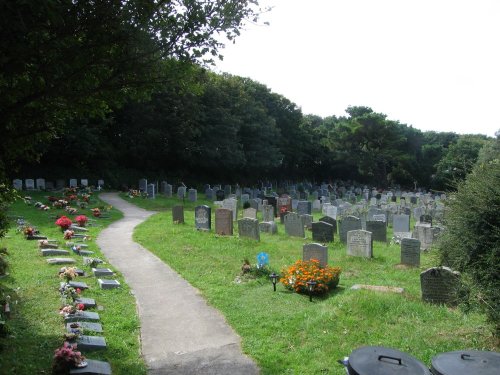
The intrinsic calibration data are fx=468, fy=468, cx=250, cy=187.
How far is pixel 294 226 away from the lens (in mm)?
18578

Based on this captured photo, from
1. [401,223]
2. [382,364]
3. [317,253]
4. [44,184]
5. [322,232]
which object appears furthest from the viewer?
[44,184]

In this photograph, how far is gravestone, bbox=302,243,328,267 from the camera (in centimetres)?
1214

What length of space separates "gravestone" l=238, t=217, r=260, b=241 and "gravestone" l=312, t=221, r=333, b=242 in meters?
2.23

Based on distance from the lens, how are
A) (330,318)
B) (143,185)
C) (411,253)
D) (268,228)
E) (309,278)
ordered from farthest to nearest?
(143,185) → (268,228) → (411,253) → (309,278) → (330,318)

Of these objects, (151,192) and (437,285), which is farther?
(151,192)

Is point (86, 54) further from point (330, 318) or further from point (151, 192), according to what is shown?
point (151, 192)

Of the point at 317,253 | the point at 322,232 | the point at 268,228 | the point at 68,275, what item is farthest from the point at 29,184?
the point at 317,253

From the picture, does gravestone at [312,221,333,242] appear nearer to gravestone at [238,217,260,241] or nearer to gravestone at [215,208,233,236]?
gravestone at [238,217,260,241]

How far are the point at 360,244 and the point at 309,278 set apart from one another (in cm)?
485

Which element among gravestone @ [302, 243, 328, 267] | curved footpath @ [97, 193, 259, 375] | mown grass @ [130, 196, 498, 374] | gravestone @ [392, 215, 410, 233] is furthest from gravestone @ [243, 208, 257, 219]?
gravestone @ [302, 243, 328, 267]

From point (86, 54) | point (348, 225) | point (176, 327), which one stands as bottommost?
point (176, 327)

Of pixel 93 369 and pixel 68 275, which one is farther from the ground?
pixel 68 275

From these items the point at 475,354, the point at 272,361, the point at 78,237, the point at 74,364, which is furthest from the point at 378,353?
the point at 78,237

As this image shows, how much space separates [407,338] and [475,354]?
2848 mm
